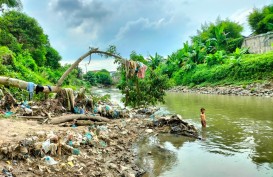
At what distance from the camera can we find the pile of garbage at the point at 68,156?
505 cm

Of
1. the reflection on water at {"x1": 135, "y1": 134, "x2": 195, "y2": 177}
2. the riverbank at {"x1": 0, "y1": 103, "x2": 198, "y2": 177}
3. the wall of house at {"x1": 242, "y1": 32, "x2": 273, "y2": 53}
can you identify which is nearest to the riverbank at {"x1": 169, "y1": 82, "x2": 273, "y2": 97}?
the wall of house at {"x1": 242, "y1": 32, "x2": 273, "y2": 53}

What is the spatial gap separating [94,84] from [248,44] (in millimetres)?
46769

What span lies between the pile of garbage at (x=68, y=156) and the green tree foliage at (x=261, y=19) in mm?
34224

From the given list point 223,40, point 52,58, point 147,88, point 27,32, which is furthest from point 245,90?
point 52,58

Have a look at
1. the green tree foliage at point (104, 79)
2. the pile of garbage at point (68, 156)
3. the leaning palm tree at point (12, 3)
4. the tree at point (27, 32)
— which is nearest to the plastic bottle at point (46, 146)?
the pile of garbage at point (68, 156)

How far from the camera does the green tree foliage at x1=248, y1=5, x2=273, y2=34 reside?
35.4 metres

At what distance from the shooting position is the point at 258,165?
655 cm

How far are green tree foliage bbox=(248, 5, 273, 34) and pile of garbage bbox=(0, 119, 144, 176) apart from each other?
112 ft

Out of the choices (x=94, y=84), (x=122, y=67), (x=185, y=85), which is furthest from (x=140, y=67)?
(x=94, y=84)

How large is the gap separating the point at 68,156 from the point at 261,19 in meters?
39.5

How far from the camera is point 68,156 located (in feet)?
19.1

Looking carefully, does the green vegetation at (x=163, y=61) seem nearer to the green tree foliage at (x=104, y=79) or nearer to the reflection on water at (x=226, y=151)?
the reflection on water at (x=226, y=151)

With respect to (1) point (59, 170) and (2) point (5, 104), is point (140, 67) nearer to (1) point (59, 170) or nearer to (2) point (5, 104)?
(2) point (5, 104)

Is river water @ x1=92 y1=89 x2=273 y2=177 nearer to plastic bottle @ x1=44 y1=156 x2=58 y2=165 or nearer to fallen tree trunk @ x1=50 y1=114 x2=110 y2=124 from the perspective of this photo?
plastic bottle @ x1=44 y1=156 x2=58 y2=165
